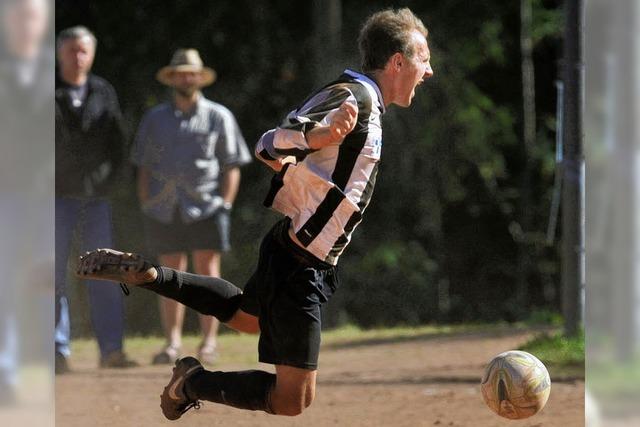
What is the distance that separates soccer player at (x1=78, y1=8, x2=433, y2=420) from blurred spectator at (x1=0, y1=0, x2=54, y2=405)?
0.77m

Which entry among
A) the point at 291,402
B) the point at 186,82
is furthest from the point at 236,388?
the point at 186,82

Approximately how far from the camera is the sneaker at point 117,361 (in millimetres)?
8039

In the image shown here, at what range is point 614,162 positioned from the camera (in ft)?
19.5

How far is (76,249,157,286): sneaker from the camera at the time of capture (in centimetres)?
439

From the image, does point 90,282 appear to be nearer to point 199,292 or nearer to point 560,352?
point 560,352

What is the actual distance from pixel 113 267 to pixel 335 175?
0.91 m

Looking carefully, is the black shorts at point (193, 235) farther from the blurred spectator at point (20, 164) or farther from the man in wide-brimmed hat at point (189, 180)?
the blurred spectator at point (20, 164)

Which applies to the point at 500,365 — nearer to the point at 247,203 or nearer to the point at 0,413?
the point at 0,413

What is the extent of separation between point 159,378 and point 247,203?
3039mm

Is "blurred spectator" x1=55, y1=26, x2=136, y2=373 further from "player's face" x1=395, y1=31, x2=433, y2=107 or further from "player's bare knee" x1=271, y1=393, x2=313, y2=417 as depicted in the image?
"player's face" x1=395, y1=31, x2=433, y2=107

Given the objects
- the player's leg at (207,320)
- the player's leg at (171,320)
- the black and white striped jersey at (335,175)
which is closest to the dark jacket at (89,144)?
the player's leg at (171,320)

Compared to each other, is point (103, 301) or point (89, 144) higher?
point (89, 144)

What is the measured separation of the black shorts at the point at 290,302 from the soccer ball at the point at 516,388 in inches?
37.1

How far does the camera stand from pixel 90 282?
27.0 ft
